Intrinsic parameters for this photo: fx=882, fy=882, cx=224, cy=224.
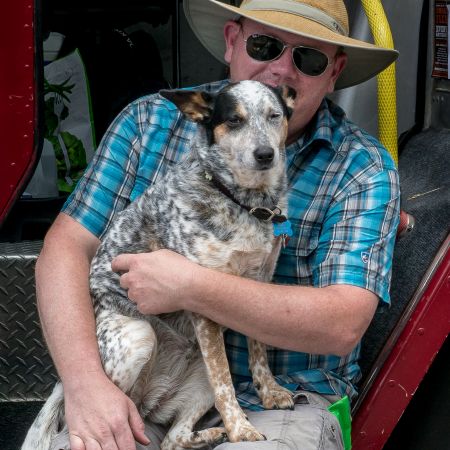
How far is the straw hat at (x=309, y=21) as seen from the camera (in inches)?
90.7

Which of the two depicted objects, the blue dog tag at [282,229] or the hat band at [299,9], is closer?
the blue dog tag at [282,229]

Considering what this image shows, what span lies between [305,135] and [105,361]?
0.83 meters

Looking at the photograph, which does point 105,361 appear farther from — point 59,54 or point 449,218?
point 59,54

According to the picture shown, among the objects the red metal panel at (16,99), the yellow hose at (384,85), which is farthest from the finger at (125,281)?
the yellow hose at (384,85)

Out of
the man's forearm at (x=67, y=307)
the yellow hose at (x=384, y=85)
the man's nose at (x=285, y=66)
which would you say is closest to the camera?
the man's forearm at (x=67, y=307)

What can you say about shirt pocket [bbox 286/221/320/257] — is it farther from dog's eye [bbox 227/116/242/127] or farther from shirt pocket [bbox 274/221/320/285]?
dog's eye [bbox 227/116/242/127]

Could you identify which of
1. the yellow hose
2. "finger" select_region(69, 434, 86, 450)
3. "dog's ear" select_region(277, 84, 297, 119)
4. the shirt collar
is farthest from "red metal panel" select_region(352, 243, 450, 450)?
"finger" select_region(69, 434, 86, 450)

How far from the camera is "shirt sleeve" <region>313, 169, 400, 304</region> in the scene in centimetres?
215

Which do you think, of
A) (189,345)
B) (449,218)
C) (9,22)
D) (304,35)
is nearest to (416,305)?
(449,218)

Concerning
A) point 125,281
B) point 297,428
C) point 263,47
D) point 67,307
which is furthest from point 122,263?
point 263,47

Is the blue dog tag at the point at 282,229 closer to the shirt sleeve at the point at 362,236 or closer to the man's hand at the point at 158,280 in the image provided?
the shirt sleeve at the point at 362,236

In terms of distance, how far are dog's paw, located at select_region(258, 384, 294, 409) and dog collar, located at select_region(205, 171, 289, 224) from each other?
42 centimetres

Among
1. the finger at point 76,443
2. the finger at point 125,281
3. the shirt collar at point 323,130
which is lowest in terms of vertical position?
A: the finger at point 76,443

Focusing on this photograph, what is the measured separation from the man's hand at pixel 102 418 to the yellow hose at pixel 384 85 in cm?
131
